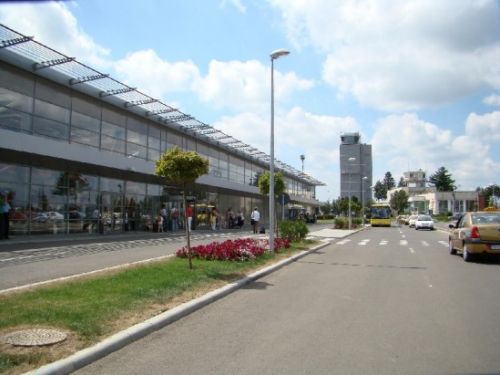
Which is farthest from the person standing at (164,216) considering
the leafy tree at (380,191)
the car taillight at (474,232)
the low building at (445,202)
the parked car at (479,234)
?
the leafy tree at (380,191)

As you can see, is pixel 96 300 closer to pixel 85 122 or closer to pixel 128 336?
pixel 128 336

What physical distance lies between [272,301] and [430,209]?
129 m

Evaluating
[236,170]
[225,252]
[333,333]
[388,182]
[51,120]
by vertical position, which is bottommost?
[333,333]

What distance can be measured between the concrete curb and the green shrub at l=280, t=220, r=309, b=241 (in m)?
12.4

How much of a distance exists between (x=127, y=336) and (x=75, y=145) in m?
18.2

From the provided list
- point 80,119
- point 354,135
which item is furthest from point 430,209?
point 80,119

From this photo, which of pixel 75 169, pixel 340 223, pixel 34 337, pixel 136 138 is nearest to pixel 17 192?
pixel 75 169

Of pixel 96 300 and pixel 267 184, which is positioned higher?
pixel 267 184

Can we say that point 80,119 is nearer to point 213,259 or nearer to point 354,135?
point 213,259

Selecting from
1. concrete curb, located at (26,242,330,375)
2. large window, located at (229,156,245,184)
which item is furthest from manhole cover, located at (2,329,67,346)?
large window, located at (229,156,245,184)

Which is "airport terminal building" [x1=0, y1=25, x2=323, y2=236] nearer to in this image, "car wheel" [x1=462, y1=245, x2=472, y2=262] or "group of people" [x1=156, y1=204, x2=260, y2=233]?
"group of people" [x1=156, y1=204, x2=260, y2=233]

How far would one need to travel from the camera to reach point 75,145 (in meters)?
22.5

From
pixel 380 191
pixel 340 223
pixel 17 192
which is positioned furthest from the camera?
pixel 380 191

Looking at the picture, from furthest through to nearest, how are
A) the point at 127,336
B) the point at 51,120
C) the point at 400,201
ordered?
the point at 400,201 → the point at 51,120 → the point at 127,336
